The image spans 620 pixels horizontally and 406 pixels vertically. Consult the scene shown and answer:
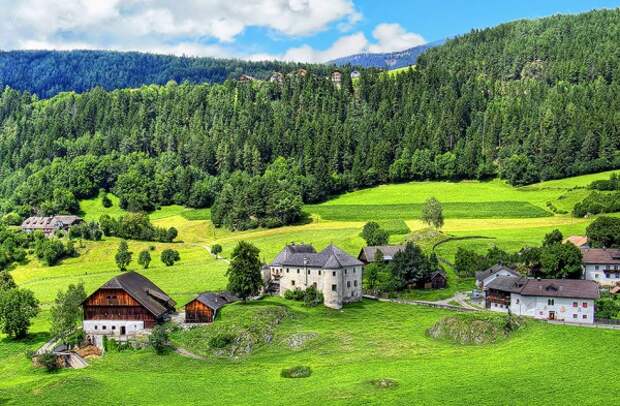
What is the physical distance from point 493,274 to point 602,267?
1805 centimetres

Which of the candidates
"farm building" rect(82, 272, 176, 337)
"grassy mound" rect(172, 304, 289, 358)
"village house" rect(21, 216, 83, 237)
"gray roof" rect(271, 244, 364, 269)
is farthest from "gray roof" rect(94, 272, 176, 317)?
"village house" rect(21, 216, 83, 237)

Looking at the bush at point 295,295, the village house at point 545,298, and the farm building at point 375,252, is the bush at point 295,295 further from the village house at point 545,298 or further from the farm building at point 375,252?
the village house at point 545,298

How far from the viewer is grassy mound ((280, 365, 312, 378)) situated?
64.6 m

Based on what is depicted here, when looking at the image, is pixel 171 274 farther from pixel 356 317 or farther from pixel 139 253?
pixel 356 317

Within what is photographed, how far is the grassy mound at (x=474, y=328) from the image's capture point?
73.5 meters

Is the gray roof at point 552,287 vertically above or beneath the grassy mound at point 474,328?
above

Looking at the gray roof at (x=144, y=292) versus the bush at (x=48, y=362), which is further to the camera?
the gray roof at (x=144, y=292)

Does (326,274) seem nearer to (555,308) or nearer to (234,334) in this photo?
(234,334)

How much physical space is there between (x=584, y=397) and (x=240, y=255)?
172 feet

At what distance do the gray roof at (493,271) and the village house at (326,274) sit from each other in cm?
1928

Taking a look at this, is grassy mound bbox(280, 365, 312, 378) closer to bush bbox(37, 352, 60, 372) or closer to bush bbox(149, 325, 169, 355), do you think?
bush bbox(149, 325, 169, 355)

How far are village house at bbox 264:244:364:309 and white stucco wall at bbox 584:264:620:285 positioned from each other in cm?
3569

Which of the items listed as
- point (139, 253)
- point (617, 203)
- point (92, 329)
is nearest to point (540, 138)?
point (617, 203)

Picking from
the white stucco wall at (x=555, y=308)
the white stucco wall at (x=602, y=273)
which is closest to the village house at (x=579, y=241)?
the white stucco wall at (x=602, y=273)
